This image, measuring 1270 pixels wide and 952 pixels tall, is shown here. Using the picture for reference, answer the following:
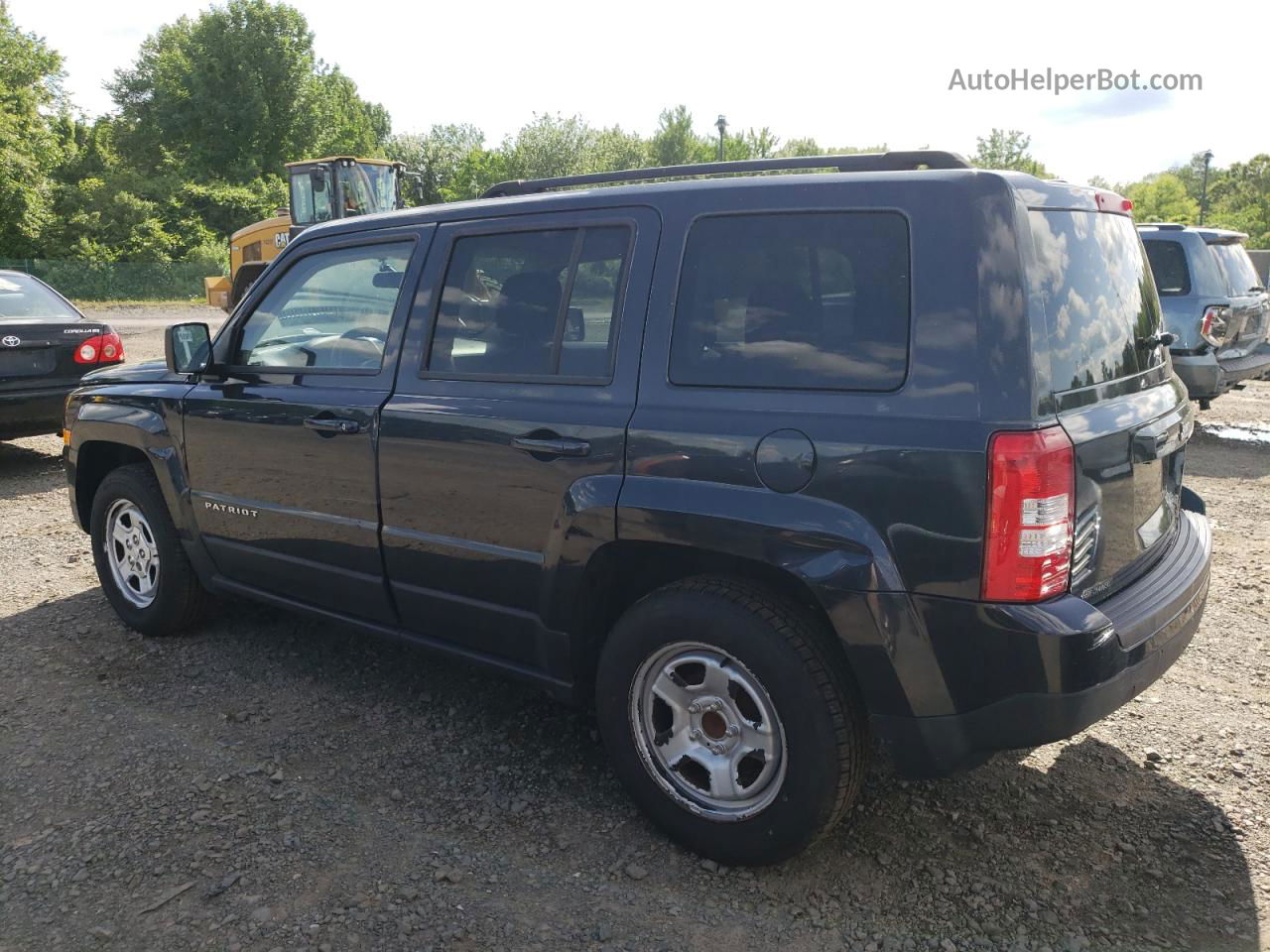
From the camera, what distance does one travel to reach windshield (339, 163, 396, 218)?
17984mm

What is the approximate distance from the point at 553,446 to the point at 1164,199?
84.6 meters

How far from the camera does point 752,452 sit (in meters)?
2.69

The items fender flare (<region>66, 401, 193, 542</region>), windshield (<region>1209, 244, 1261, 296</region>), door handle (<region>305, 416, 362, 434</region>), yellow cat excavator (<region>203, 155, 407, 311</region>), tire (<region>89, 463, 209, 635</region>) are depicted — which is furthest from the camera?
yellow cat excavator (<region>203, 155, 407, 311</region>)

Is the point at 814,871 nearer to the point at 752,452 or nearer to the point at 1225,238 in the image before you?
the point at 752,452

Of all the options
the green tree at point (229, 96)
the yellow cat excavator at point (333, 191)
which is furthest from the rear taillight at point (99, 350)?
the green tree at point (229, 96)

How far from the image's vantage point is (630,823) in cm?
321

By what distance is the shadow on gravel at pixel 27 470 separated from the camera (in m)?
7.82

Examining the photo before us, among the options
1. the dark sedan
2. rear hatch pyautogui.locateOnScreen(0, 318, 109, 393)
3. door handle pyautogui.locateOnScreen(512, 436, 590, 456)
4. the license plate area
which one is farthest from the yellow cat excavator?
door handle pyautogui.locateOnScreen(512, 436, 590, 456)

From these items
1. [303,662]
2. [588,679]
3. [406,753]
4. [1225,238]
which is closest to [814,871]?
[588,679]

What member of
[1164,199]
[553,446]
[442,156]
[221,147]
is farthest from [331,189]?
[1164,199]

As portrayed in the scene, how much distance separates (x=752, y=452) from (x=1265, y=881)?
189 centimetres

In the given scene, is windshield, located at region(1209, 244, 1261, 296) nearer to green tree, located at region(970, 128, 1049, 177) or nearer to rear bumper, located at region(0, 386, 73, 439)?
rear bumper, located at region(0, 386, 73, 439)

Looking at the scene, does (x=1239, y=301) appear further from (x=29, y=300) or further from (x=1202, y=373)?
(x=29, y=300)

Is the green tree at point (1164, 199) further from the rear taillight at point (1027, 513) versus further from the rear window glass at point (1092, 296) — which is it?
the rear taillight at point (1027, 513)
